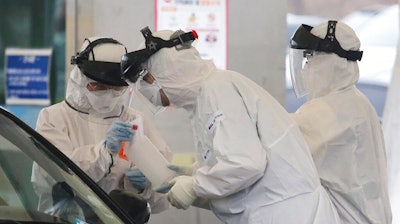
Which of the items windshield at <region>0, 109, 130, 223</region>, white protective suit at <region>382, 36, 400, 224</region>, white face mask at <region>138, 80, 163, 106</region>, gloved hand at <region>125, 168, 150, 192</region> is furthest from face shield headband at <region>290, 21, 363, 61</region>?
white protective suit at <region>382, 36, 400, 224</region>

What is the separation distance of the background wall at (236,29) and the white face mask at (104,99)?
4.85 ft

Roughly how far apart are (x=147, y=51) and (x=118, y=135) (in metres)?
0.49

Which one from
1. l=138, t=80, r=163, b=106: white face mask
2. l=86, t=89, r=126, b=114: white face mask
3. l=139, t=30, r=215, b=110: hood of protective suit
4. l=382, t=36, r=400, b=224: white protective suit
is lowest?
l=382, t=36, r=400, b=224: white protective suit

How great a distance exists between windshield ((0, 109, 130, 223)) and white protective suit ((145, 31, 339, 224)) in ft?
1.48

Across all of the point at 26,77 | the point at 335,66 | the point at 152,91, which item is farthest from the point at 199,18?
the point at 152,91

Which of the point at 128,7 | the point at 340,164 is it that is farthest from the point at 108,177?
the point at 128,7

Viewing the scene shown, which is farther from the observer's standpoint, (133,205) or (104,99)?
(104,99)

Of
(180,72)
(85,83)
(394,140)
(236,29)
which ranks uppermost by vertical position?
(236,29)

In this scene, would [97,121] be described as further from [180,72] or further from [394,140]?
[394,140]

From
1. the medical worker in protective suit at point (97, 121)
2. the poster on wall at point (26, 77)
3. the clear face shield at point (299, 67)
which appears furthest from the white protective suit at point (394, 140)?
the poster on wall at point (26, 77)

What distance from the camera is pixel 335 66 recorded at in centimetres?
363

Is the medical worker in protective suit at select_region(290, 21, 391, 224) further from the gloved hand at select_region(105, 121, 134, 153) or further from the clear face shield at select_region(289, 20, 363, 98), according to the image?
the gloved hand at select_region(105, 121, 134, 153)

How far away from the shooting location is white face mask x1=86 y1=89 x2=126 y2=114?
12.1 ft

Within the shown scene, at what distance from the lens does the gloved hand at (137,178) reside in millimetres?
3637
